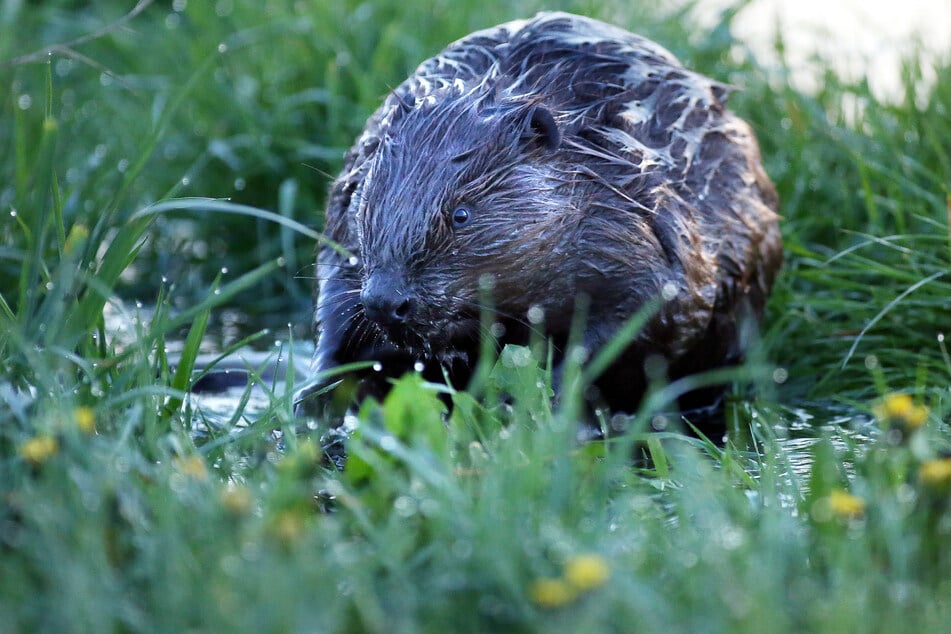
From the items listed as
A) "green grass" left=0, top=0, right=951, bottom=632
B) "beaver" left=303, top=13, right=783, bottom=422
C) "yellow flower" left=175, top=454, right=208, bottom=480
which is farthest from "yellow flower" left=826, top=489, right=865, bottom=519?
"yellow flower" left=175, top=454, right=208, bottom=480

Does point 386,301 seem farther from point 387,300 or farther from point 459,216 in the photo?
point 459,216

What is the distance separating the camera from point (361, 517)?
213 centimetres

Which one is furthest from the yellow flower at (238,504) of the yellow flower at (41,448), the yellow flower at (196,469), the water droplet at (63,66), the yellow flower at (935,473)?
the water droplet at (63,66)

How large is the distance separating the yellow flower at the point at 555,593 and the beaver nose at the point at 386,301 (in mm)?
1144

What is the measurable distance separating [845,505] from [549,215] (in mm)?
1170

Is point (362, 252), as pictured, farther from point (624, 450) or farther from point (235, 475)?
point (624, 450)

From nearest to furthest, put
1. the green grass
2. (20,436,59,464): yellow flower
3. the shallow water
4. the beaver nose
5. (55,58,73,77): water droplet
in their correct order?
the green grass < (20,436,59,464): yellow flower < the beaver nose < the shallow water < (55,58,73,77): water droplet

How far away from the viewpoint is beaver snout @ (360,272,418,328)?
2846mm

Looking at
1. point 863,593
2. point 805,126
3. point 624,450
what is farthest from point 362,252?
point 805,126

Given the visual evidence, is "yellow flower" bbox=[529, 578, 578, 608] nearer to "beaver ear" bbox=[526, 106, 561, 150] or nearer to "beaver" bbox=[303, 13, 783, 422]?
"beaver" bbox=[303, 13, 783, 422]

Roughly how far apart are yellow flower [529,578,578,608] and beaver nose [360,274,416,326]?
1144 mm

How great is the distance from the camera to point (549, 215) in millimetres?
3045

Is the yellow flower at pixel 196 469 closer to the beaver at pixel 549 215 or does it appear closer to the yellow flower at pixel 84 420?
the yellow flower at pixel 84 420

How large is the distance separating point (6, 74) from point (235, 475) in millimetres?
3506
